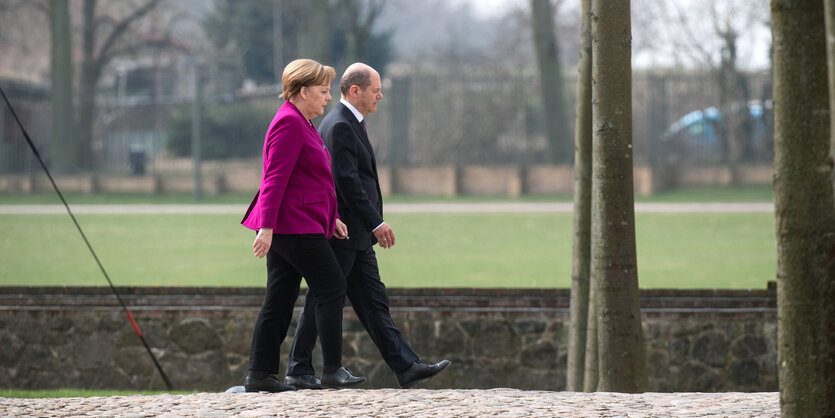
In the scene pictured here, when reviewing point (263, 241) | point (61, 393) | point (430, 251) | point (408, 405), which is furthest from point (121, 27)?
point (408, 405)

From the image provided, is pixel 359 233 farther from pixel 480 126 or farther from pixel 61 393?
pixel 480 126

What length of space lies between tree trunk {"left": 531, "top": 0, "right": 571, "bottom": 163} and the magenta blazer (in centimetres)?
2323

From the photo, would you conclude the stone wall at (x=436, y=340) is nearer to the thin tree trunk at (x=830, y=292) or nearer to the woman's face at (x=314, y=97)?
the woman's face at (x=314, y=97)

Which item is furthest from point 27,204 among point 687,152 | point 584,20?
point 584,20

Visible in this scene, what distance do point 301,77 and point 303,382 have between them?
5.05 ft

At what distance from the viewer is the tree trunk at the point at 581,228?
7926mm

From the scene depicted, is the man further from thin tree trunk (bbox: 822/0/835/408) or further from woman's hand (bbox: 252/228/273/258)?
thin tree trunk (bbox: 822/0/835/408)

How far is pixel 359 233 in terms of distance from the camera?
20.7 ft

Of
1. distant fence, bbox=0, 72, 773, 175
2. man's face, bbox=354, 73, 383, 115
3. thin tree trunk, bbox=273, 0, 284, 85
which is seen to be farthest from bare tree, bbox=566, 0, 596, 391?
thin tree trunk, bbox=273, 0, 284, 85

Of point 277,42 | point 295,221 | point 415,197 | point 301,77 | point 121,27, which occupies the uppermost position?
point 277,42

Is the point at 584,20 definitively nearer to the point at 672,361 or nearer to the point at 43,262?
the point at 672,361

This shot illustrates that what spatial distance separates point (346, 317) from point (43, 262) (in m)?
7.41

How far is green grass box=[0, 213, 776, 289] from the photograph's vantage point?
45.8 feet

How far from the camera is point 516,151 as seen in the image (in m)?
29.5
